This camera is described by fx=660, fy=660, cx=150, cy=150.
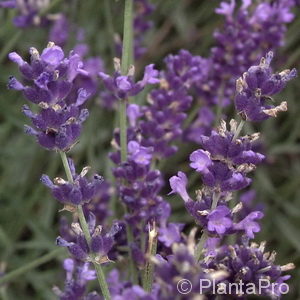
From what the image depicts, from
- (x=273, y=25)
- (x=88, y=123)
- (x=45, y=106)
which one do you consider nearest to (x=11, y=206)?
(x=88, y=123)

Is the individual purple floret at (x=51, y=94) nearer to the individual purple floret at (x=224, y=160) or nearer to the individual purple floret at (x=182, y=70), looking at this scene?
the individual purple floret at (x=224, y=160)

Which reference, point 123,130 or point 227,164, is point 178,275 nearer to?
point 227,164

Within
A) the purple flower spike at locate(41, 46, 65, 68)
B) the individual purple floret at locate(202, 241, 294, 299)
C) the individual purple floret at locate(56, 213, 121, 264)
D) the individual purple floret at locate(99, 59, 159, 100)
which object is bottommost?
the individual purple floret at locate(202, 241, 294, 299)

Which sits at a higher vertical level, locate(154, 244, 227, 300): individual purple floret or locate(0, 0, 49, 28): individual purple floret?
locate(0, 0, 49, 28): individual purple floret

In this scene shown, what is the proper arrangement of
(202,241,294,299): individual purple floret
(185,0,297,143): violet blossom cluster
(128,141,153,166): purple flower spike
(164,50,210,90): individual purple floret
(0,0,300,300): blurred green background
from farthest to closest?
(0,0,300,300): blurred green background → (185,0,297,143): violet blossom cluster → (164,50,210,90): individual purple floret → (128,141,153,166): purple flower spike → (202,241,294,299): individual purple floret

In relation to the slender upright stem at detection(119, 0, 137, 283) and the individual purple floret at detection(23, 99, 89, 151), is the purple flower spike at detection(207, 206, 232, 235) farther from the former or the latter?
the slender upright stem at detection(119, 0, 137, 283)

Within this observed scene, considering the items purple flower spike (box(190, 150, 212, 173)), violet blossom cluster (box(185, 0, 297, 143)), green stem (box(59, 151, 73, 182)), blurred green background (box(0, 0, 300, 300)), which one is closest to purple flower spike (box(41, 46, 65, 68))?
green stem (box(59, 151, 73, 182))

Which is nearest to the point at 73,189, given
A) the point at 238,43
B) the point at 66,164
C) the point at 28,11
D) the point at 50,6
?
the point at 66,164

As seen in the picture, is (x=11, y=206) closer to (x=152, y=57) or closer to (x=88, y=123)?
(x=88, y=123)
